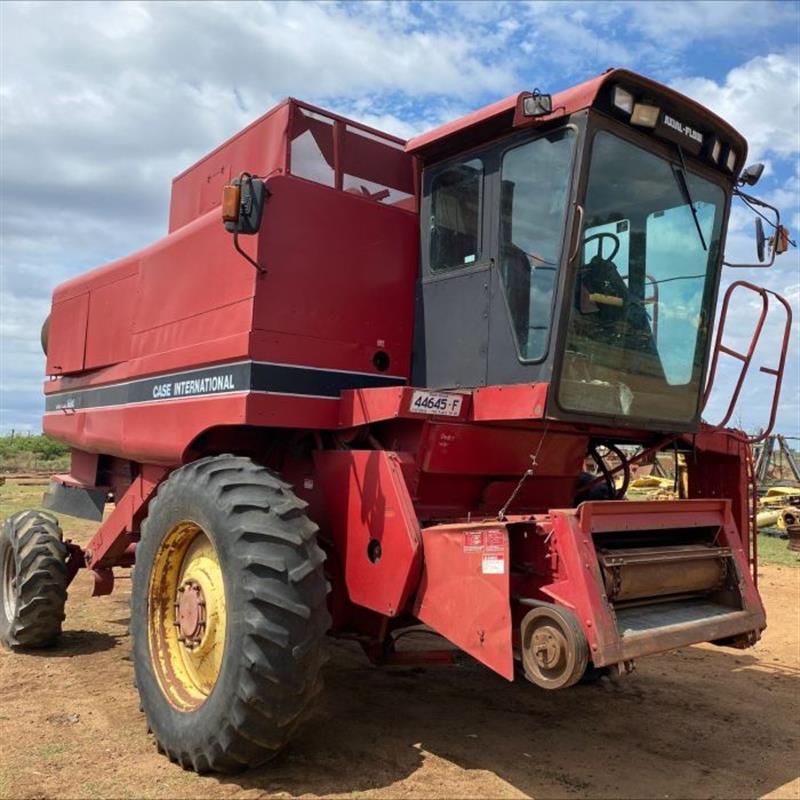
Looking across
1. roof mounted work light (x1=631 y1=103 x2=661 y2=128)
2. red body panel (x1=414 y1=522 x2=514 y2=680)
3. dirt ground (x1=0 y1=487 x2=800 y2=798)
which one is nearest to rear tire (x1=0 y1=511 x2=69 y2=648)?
dirt ground (x1=0 y1=487 x2=800 y2=798)

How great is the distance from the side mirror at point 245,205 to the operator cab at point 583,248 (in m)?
1.04

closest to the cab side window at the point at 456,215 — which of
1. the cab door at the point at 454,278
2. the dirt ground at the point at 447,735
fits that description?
the cab door at the point at 454,278

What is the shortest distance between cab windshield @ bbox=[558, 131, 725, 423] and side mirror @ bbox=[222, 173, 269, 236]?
176cm

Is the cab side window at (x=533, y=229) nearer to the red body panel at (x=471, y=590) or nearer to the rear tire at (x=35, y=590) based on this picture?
the red body panel at (x=471, y=590)

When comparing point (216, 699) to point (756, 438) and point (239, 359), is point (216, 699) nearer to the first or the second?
point (239, 359)

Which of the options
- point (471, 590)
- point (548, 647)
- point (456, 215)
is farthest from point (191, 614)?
point (456, 215)

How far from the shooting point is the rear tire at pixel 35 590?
20.4ft

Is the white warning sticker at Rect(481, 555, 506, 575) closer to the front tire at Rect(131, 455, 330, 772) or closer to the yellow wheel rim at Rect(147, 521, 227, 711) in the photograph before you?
the front tire at Rect(131, 455, 330, 772)

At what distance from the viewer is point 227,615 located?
3.92 m

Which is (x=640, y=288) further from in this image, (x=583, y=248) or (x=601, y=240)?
(x=583, y=248)

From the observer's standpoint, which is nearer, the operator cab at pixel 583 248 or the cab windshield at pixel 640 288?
the operator cab at pixel 583 248

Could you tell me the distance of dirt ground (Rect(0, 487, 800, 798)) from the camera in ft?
12.7

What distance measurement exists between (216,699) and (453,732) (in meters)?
1.53

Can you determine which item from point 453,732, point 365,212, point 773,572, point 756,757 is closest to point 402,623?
point 453,732
